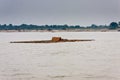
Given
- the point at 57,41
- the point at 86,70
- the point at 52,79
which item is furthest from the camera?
the point at 57,41

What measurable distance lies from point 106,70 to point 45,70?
16.0ft

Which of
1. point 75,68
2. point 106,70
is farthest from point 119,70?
point 75,68

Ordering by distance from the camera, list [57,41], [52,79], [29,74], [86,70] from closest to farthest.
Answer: [52,79], [29,74], [86,70], [57,41]

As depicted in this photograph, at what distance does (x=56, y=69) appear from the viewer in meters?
28.5

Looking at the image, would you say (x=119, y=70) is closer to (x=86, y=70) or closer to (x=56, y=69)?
(x=86, y=70)

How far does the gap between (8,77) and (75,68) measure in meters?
6.80

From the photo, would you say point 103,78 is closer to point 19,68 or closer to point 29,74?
point 29,74

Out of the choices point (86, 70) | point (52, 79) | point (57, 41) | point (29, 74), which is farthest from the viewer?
point (57, 41)

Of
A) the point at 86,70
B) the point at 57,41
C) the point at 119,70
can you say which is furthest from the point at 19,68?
the point at 57,41

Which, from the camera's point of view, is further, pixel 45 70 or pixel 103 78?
pixel 45 70

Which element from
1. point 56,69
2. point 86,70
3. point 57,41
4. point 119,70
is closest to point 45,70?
point 56,69

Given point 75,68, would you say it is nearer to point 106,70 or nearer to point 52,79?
point 106,70

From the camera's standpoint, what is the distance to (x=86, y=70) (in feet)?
91.0

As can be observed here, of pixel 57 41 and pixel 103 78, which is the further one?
pixel 57 41
